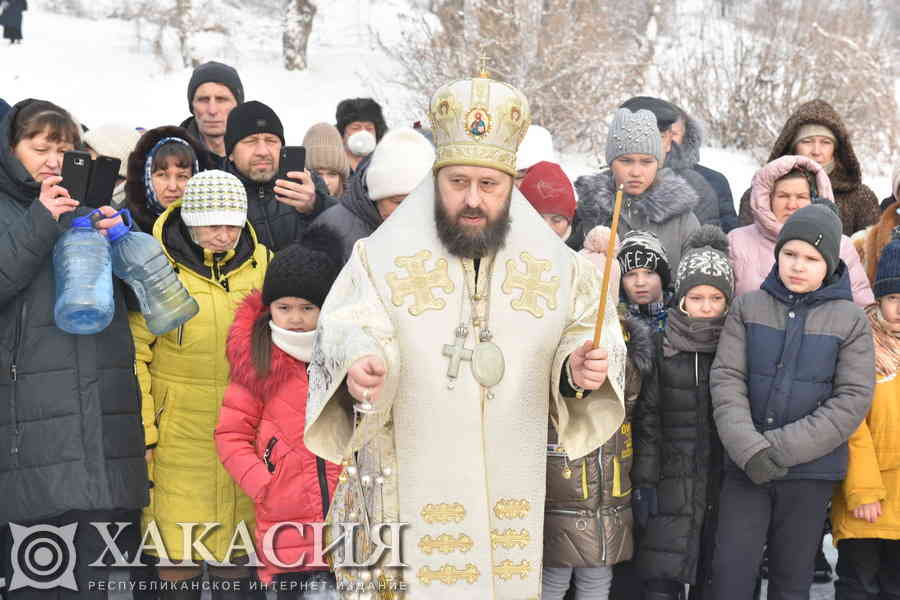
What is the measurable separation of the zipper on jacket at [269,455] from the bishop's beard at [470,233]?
4.14 feet

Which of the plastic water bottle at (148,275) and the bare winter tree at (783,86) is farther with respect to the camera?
the bare winter tree at (783,86)

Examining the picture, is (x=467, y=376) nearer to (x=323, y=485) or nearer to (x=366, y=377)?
(x=366, y=377)

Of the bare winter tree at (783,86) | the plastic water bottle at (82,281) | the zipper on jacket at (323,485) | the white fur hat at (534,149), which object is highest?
the bare winter tree at (783,86)

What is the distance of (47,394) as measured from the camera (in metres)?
3.95

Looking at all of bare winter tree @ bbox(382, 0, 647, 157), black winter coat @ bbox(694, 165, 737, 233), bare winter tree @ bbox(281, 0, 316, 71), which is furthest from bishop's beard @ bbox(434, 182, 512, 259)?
bare winter tree @ bbox(281, 0, 316, 71)

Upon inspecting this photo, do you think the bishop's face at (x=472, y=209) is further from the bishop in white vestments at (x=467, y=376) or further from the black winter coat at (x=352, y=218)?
the black winter coat at (x=352, y=218)

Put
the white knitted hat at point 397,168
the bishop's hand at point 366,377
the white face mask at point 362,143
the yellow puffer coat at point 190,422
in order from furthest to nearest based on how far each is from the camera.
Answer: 1. the white face mask at point 362,143
2. the white knitted hat at point 397,168
3. the yellow puffer coat at point 190,422
4. the bishop's hand at point 366,377

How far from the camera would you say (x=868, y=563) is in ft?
15.7

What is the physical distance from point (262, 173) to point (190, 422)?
1.36 meters

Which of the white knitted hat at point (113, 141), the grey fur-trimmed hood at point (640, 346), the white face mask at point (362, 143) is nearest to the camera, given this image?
the grey fur-trimmed hood at point (640, 346)

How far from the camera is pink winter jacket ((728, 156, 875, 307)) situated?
507cm

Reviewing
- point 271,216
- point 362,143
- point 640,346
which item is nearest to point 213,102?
point 271,216

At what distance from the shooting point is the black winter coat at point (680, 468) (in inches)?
179

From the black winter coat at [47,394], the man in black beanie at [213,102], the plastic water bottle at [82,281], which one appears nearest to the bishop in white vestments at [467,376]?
the plastic water bottle at [82,281]
